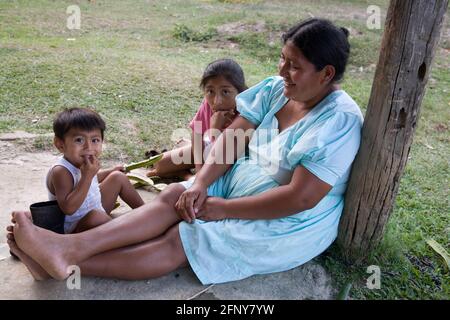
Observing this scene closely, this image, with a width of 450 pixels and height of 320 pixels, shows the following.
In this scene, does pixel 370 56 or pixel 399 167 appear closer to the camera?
pixel 399 167

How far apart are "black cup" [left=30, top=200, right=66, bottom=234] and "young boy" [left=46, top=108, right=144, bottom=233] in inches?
1.6

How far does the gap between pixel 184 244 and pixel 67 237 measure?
57 cm

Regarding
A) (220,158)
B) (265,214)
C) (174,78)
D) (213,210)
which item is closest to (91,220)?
(213,210)

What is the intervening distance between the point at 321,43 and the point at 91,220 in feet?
4.95

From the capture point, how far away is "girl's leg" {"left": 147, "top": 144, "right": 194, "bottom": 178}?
3.60 meters

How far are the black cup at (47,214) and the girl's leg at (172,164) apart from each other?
1.23m

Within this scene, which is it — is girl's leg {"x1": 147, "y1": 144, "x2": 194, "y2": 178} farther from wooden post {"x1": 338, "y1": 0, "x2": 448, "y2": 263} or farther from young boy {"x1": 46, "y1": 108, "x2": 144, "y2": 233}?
wooden post {"x1": 338, "y1": 0, "x2": 448, "y2": 263}

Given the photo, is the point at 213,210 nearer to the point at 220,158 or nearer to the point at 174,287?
the point at 220,158

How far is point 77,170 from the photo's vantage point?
2477 mm

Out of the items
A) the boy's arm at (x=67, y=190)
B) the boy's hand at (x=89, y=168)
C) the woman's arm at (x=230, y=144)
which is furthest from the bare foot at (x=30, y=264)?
the woman's arm at (x=230, y=144)

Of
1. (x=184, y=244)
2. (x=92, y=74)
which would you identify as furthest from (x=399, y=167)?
(x=92, y=74)

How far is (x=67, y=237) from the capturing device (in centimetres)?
223

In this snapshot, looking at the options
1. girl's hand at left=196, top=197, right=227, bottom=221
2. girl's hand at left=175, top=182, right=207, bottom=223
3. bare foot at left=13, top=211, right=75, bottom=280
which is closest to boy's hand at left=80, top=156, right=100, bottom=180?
bare foot at left=13, top=211, right=75, bottom=280
